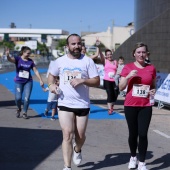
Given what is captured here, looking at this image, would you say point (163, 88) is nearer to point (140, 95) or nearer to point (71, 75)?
point (140, 95)

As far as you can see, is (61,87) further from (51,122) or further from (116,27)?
(116,27)

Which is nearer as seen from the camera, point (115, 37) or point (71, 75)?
point (71, 75)

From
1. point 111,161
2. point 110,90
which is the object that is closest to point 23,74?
point 110,90

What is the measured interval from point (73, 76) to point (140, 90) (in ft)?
3.36

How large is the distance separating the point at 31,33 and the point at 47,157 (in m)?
85.1

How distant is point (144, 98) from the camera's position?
19.2 feet

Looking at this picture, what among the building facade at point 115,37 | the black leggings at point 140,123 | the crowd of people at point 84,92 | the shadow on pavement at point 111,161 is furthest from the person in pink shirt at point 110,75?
the building facade at point 115,37

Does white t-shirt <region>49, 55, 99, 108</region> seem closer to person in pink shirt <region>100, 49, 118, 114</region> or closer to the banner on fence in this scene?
person in pink shirt <region>100, 49, 118, 114</region>

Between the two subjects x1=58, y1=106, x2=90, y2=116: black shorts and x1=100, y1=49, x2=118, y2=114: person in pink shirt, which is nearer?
x1=58, y1=106, x2=90, y2=116: black shorts

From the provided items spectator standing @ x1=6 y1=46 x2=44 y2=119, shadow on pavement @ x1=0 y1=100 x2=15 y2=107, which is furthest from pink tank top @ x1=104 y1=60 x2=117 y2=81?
shadow on pavement @ x1=0 y1=100 x2=15 y2=107

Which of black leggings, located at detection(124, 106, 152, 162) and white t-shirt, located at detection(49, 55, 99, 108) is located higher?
white t-shirt, located at detection(49, 55, 99, 108)

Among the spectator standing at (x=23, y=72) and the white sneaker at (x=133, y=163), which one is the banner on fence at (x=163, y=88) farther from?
the white sneaker at (x=133, y=163)

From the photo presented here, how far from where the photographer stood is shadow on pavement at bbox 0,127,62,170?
242 inches

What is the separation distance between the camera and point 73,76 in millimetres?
5441
